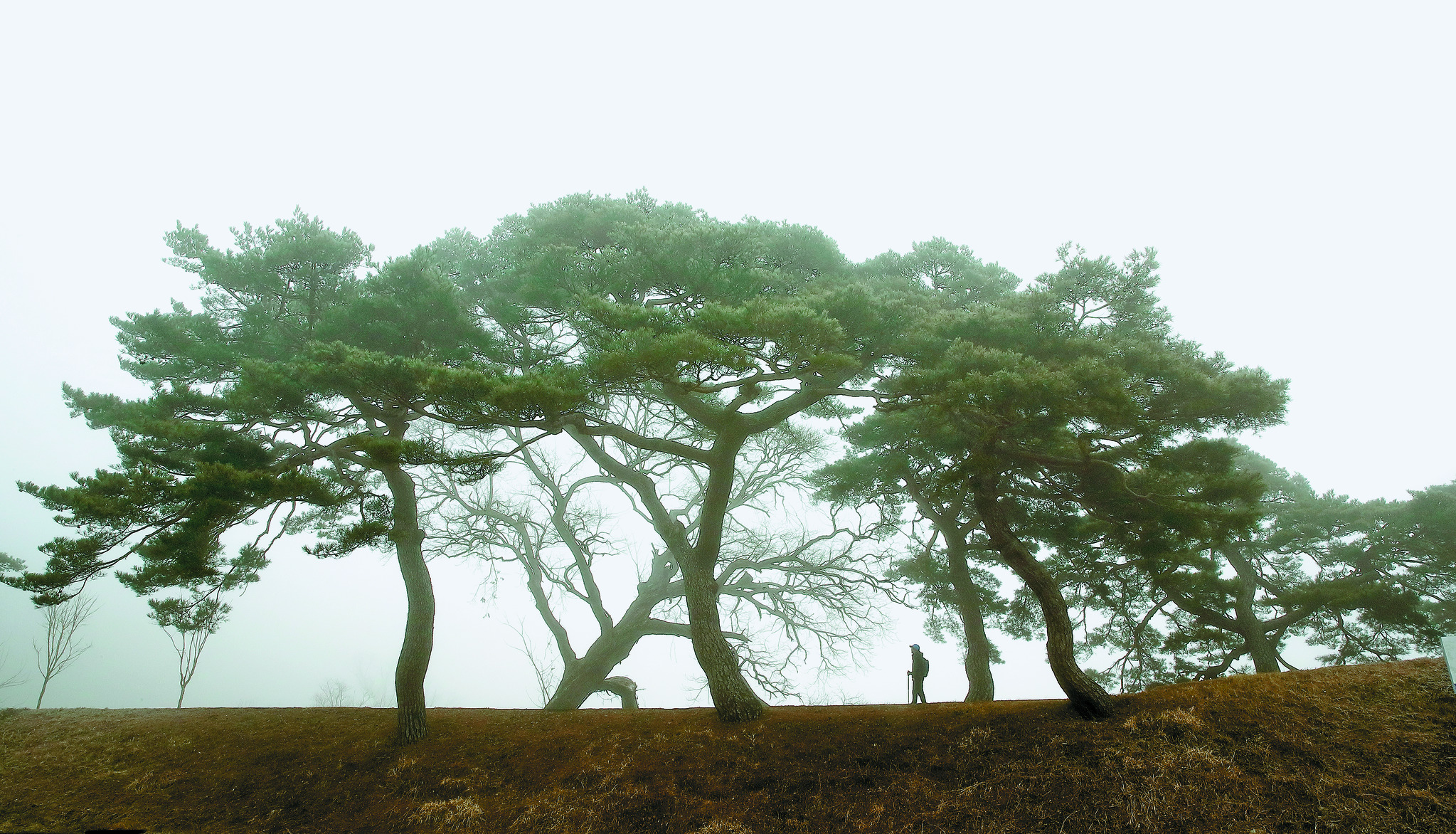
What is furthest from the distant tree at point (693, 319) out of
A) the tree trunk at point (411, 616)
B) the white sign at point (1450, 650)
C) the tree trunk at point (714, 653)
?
the white sign at point (1450, 650)

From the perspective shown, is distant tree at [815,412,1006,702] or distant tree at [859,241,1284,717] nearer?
distant tree at [859,241,1284,717]

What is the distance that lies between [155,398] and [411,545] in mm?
3273

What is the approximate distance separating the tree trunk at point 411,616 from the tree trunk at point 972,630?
22.9 ft

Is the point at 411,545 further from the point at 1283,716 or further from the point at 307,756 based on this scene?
the point at 1283,716

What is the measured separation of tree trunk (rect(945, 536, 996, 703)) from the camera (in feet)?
29.4

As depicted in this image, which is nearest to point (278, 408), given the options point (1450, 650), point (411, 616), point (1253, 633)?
point (411, 616)

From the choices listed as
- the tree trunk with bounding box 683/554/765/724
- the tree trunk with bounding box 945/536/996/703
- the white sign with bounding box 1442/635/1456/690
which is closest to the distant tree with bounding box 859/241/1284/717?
the tree trunk with bounding box 945/536/996/703

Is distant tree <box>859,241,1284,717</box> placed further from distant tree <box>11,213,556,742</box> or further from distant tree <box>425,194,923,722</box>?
distant tree <box>11,213,556,742</box>

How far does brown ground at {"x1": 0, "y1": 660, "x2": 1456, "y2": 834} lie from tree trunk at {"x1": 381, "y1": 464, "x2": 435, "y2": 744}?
0.33 m

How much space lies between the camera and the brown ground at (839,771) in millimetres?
4934

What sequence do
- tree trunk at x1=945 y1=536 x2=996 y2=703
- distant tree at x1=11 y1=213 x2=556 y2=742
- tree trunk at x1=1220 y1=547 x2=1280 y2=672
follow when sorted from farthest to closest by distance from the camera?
tree trunk at x1=1220 y1=547 x2=1280 y2=672 < tree trunk at x1=945 y1=536 x2=996 y2=703 < distant tree at x1=11 y1=213 x2=556 y2=742

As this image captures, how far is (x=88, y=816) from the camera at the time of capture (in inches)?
247

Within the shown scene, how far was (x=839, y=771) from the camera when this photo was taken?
6.03 metres

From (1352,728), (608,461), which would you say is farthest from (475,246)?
(1352,728)
